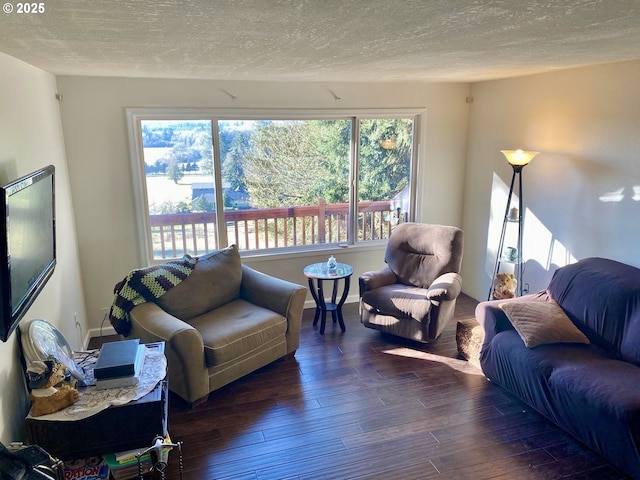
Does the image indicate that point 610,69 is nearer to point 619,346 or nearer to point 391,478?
point 619,346

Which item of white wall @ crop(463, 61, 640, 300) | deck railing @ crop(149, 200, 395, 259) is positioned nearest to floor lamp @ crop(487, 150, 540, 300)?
white wall @ crop(463, 61, 640, 300)

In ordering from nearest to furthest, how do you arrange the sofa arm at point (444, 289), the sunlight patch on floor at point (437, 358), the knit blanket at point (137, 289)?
the knit blanket at point (137, 289) < the sunlight patch on floor at point (437, 358) < the sofa arm at point (444, 289)

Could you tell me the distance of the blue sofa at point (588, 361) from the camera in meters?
2.29

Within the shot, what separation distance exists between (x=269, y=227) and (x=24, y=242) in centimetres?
255

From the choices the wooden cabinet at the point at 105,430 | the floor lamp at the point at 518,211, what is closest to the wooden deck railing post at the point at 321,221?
the floor lamp at the point at 518,211

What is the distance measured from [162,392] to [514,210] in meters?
3.20

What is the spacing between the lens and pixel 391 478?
92.1 inches

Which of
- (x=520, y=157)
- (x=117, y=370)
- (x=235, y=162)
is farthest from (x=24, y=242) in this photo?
(x=520, y=157)

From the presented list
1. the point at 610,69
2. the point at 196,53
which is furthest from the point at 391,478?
the point at 610,69

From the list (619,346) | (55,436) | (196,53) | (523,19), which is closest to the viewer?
(523,19)

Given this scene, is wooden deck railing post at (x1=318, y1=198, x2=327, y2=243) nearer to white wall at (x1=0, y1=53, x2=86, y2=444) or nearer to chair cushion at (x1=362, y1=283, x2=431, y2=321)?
chair cushion at (x1=362, y1=283, x2=431, y2=321)

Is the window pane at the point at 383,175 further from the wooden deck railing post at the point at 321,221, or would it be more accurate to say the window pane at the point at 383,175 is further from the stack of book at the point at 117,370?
the stack of book at the point at 117,370

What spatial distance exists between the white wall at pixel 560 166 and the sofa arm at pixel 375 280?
3.79ft

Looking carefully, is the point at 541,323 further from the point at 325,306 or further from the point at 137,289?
the point at 137,289
